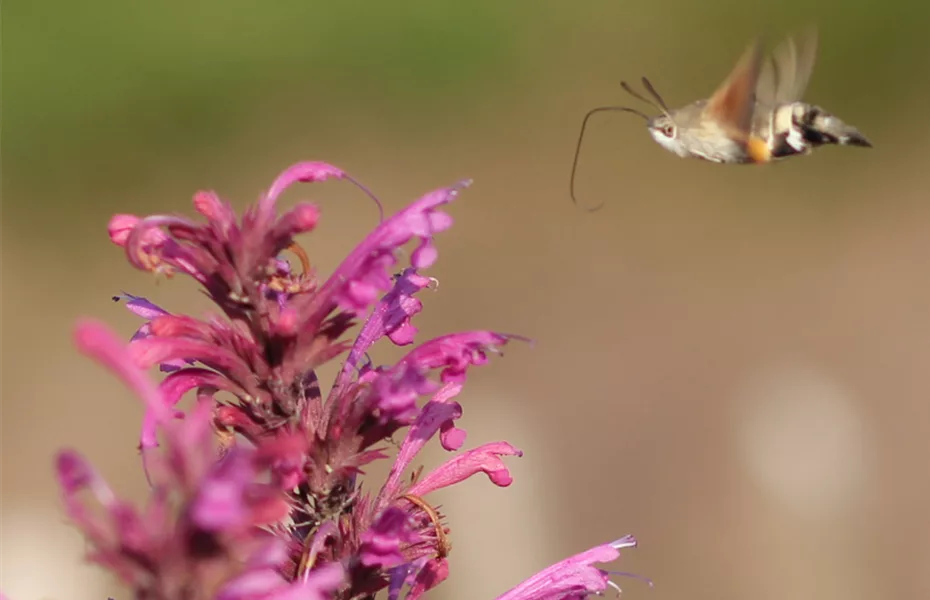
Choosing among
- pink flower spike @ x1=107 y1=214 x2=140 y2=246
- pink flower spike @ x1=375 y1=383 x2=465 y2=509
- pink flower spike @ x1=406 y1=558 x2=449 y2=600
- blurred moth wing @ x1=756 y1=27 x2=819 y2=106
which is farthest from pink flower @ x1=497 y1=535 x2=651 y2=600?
blurred moth wing @ x1=756 y1=27 x2=819 y2=106

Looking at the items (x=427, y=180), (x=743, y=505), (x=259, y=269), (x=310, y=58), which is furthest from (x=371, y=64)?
(x=259, y=269)

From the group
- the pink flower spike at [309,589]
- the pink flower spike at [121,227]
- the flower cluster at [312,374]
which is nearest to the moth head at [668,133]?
the flower cluster at [312,374]

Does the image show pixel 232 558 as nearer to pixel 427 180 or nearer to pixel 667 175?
pixel 427 180

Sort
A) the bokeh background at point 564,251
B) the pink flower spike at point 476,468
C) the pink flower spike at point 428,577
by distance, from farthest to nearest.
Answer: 1. the bokeh background at point 564,251
2. the pink flower spike at point 476,468
3. the pink flower spike at point 428,577

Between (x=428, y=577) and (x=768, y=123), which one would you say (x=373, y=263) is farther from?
(x=768, y=123)

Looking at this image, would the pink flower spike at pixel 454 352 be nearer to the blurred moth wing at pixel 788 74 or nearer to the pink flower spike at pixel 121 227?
the pink flower spike at pixel 121 227

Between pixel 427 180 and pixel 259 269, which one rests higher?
pixel 427 180

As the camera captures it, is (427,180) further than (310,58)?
No
